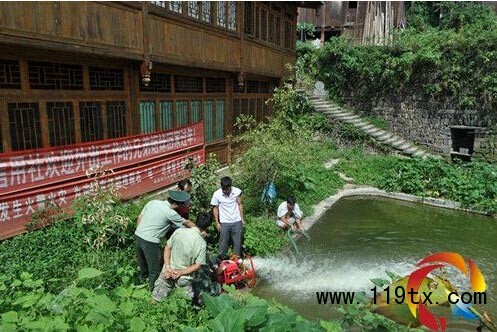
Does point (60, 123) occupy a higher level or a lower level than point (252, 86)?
lower

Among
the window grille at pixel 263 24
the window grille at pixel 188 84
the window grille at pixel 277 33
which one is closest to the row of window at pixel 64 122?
the window grille at pixel 188 84

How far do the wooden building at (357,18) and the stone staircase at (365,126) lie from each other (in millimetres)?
6877

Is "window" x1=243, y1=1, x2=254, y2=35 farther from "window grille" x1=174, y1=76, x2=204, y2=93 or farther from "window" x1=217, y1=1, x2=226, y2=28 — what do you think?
"window grille" x1=174, y1=76, x2=204, y2=93

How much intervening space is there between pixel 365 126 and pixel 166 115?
12.1 m

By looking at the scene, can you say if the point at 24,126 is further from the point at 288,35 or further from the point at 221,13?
the point at 288,35

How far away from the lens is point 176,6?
10.6 m

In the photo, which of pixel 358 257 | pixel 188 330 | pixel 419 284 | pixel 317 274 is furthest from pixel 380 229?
pixel 188 330

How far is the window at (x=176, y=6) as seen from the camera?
10422 millimetres

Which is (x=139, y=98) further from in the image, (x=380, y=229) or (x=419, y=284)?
(x=419, y=284)

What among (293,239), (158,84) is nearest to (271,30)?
(158,84)

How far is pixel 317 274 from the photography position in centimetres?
775

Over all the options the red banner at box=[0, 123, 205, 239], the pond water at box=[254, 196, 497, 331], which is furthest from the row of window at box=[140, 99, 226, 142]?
the pond water at box=[254, 196, 497, 331]

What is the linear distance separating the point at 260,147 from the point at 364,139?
10889mm

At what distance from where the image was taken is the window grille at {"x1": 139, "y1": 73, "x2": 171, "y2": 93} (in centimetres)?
1071
